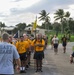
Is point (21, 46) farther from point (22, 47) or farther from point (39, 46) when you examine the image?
point (39, 46)

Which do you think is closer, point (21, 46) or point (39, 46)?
point (21, 46)

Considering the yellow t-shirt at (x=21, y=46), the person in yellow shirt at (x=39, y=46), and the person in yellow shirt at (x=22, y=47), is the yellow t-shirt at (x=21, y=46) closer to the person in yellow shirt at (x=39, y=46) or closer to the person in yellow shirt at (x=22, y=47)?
the person in yellow shirt at (x=22, y=47)

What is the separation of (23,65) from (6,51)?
8.22 metres

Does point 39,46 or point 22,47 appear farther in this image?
point 39,46

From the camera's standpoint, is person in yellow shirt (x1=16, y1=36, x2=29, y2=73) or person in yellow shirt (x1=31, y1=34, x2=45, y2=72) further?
person in yellow shirt (x1=31, y1=34, x2=45, y2=72)

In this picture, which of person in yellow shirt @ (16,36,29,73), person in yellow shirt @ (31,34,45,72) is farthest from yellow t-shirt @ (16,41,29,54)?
person in yellow shirt @ (31,34,45,72)

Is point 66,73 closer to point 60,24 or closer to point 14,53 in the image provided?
point 14,53

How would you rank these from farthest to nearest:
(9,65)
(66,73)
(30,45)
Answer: (30,45), (66,73), (9,65)

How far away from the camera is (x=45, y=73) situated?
50.6ft

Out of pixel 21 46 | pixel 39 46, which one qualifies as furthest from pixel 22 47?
pixel 39 46

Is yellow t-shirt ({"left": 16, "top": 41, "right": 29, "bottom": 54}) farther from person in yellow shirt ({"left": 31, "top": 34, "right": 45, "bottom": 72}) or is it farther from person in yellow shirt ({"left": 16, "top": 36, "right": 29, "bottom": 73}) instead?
person in yellow shirt ({"left": 31, "top": 34, "right": 45, "bottom": 72})

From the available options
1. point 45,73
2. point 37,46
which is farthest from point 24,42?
point 45,73

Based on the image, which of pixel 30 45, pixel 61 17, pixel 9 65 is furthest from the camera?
pixel 61 17

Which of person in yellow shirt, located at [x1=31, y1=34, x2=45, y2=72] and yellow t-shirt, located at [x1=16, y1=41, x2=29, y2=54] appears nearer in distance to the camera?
yellow t-shirt, located at [x1=16, y1=41, x2=29, y2=54]
